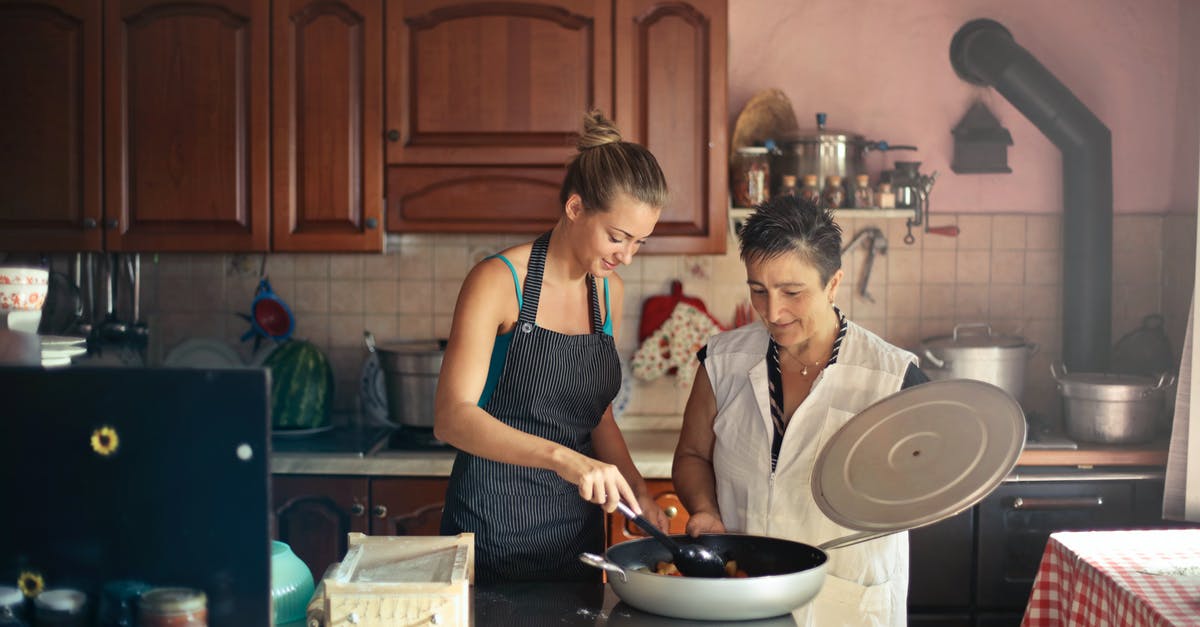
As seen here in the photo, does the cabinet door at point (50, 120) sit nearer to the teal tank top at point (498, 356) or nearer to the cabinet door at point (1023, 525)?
the teal tank top at point (498, 356)

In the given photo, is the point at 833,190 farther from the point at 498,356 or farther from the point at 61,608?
the point at 61,608

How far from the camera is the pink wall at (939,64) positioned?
3383mm

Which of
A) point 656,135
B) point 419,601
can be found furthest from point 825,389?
point 656,135

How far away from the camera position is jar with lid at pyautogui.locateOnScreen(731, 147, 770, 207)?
10.4 ft

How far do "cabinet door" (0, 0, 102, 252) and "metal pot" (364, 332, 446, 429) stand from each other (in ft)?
2.96

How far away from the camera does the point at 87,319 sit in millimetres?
3385

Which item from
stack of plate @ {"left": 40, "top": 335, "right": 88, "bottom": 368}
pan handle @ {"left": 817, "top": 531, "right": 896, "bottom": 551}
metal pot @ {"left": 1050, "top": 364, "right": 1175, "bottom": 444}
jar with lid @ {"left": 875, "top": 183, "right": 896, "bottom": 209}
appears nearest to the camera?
stack of plate @ {"left": 40, "top": 335, "right": 88, "bottom": 368}

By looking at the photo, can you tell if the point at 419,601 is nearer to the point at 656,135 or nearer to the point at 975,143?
the point at 656,135

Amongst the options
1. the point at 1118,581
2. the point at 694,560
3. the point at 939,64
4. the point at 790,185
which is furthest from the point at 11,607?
the point at 939,64

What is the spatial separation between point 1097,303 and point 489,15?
2.00 meters

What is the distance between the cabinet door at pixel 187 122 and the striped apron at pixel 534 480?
1.37 m

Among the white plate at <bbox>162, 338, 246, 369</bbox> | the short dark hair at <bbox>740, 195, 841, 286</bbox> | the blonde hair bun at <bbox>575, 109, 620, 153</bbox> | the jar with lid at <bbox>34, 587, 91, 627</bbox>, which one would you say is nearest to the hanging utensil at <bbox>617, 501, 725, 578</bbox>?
the short dark hair at <bbox>740, 195, 841, 286</bbox>

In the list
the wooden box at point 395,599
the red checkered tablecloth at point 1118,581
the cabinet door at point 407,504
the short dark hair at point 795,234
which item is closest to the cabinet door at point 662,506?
the cabinet door at point 407,504

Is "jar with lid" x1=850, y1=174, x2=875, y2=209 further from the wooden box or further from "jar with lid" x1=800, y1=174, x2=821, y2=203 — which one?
the wooden box
